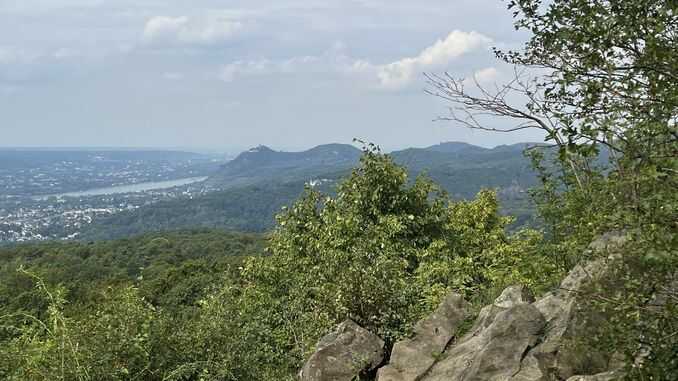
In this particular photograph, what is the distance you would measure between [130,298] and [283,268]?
7.82 meters

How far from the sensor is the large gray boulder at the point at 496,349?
25.1 feet

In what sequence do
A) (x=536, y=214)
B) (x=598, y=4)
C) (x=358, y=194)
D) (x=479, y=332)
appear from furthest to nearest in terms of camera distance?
(x=358, y=194) < (x=536, y=214) < (x=479, y=332) < (x=598, y=4)

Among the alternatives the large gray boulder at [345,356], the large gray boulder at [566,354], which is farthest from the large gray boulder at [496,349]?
the large gray boulder at [345,356]

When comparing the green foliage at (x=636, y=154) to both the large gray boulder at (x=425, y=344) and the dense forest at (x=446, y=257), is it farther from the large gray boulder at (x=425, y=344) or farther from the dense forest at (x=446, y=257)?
the large gray boulder at (x=425, y=344)

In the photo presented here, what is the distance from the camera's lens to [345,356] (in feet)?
33.0

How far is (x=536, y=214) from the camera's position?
1712 cm

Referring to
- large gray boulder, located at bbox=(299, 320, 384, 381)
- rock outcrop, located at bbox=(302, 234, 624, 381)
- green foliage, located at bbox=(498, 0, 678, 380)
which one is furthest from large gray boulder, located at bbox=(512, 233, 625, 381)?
large gray boulder, located at bbox=(299, 320, 384, 381)

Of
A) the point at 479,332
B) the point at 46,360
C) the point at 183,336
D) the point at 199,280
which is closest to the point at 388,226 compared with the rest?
the point at 183,336

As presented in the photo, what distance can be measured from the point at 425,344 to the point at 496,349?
2218mm

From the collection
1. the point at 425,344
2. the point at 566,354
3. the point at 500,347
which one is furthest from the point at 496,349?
the point at 425,344

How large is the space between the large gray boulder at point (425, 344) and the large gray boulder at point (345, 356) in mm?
622

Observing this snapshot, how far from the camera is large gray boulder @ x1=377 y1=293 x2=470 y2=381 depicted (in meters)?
9.31

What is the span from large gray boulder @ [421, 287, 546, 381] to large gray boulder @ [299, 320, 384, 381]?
4.86ft

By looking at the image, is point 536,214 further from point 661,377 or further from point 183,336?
point 661,377
